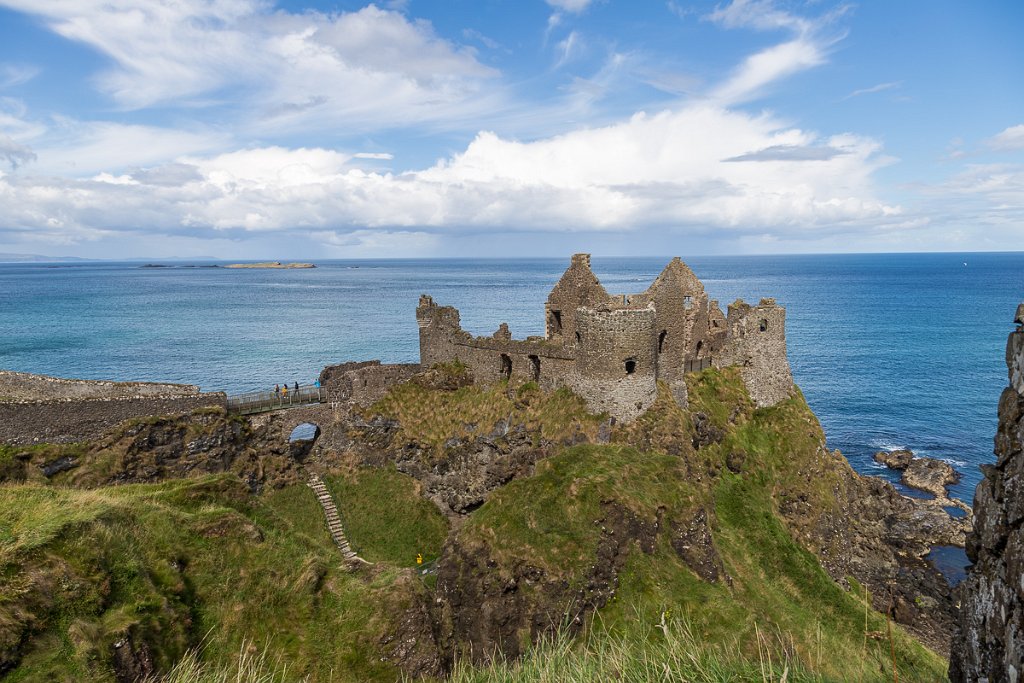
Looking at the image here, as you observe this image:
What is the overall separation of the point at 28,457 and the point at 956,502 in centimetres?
5563

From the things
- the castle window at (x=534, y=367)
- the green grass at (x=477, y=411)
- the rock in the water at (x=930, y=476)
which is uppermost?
the castle window at (x=534, y=367)

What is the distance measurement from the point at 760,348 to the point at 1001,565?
98.6ft

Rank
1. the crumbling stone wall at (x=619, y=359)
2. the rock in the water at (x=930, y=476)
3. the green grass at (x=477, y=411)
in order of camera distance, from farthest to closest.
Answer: the rock in the water at (x=930, y=476), the green grass at (x=477, y=411), the crumbling stone wall at (x=619, y=359)

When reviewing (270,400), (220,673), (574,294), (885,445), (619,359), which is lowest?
(885,445)

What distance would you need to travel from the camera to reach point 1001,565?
6184 millimetres

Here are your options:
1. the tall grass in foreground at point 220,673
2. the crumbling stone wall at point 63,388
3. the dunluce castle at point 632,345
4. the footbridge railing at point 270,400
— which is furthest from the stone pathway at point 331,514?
the tall grass in foreground at point 220,673

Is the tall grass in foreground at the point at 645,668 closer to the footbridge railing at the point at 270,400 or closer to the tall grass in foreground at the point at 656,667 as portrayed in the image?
the tall grass in foreground at the point at 656,667

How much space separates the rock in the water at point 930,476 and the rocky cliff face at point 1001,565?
46.1 metres

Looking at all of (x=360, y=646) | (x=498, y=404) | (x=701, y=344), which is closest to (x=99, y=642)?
(x=360, y=646)

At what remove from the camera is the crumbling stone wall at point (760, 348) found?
34562mm

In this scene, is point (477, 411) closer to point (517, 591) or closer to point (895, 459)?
point (517, 591)

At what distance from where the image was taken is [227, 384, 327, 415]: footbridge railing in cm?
3466

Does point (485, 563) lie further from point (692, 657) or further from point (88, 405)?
point (88, 405)

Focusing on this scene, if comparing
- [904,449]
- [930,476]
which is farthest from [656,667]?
[904,449]
